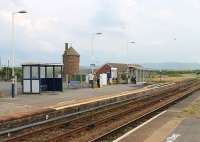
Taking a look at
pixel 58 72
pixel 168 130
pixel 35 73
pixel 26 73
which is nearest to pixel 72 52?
pixel 58 72

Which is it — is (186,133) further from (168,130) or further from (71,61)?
(71,61)

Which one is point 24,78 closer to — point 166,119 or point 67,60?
point 166,119

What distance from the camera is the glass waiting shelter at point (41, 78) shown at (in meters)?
32.8

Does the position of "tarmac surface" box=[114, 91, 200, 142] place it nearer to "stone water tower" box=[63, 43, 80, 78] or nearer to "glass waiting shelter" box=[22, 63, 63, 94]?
"glass waiting shelter" box=[22, 63, 63, 94]

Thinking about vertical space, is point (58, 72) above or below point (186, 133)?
above

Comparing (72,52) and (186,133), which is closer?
(186,133)

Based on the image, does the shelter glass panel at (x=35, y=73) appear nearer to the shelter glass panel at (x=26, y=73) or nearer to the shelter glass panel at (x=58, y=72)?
the shelter glass panel at (x=26, y=73)

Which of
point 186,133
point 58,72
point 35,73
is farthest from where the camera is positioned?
point 58,72

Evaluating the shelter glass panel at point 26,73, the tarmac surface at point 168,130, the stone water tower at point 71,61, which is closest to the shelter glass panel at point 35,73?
the shelter glass panel at point 26,73

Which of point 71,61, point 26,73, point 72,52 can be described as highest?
point 72,52

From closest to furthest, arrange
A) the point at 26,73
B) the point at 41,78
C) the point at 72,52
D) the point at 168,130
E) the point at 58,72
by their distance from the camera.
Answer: the point at 168,130, the point at 26,73, the point at 41,78, the point at 58,72, the point at 72,52

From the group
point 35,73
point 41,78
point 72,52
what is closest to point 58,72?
point 41,78

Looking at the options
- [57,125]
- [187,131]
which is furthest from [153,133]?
[57,125]

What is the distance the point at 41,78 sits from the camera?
34188 mm
